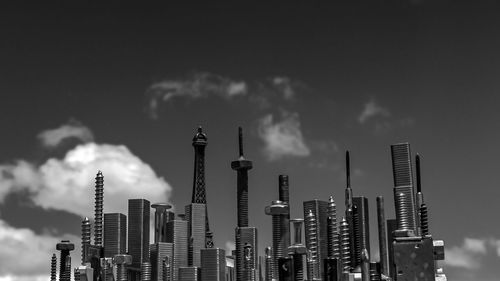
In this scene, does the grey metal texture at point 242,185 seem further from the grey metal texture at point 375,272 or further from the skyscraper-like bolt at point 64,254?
the grey metal texture at point 375,272

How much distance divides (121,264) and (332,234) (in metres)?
49.6

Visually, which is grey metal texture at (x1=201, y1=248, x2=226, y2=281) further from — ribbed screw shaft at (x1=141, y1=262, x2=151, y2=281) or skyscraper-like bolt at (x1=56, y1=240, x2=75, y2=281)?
skyscraper-like bolt at (x1=56, y1=240, x2=75, y2=281)

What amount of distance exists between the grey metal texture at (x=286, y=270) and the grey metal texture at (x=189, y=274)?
46796 mm

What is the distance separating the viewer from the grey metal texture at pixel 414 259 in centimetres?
9306

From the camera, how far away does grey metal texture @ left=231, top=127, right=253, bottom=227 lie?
16175 cm

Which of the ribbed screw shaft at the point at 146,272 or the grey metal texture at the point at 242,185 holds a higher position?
the grey metal texture at the point at 242,185

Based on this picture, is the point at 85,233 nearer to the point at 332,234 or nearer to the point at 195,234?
the point at 195,234

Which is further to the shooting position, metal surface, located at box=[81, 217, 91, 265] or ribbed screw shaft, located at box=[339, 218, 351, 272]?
metal surface, located at box=[81, 217, 91, 265]

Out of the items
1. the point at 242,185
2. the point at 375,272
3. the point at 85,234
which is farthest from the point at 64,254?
the point at 375,272

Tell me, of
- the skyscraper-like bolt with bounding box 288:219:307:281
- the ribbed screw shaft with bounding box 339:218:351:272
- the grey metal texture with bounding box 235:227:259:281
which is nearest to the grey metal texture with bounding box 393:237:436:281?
the ribbed screw shaft with bounding box 339:218:351:272

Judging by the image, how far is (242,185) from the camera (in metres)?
163

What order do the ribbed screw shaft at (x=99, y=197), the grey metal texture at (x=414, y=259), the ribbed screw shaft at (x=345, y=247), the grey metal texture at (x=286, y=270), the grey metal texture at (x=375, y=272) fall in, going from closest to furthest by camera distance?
the grey metal texture at (x=414, y=259) < the grey metal texture at (x=375, y=272) < the ribbed screw shaft at (x=345, y=247) < the grey metal texture at (x=286, y=270) < the ribbed screw shaft at (x=99, y=197)

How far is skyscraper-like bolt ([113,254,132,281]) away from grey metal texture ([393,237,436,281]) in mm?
67716

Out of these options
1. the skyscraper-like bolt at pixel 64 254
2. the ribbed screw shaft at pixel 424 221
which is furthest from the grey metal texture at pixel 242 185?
the ribbed screw shaft at pixel 424 221
